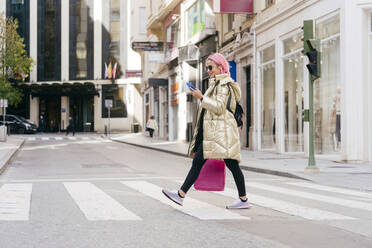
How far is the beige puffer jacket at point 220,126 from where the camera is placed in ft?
20.6

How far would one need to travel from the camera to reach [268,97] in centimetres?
2105

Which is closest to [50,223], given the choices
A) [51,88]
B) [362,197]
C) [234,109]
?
[234,109]

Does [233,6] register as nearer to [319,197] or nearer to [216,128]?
[319,197]

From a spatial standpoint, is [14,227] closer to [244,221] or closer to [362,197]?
[244,221]

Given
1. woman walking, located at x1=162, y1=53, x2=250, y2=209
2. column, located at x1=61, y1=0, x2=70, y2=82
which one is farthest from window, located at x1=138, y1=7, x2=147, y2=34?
woman walking, located at x1=162, y1=53, x2=250, y2=209

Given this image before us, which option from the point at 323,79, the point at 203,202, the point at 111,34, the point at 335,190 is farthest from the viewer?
the point at 111,34

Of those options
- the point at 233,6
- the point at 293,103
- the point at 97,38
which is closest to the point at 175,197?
the point at 293,103

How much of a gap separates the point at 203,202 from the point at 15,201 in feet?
8.42

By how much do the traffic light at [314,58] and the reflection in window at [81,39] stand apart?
4699 cm

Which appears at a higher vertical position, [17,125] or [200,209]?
[17,125]

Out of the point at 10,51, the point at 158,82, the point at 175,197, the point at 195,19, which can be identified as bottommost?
the point at 175,197

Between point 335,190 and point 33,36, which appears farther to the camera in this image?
point 33,36

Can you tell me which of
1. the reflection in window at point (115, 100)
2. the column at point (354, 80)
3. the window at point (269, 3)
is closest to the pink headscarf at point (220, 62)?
the column at point (354, 80)

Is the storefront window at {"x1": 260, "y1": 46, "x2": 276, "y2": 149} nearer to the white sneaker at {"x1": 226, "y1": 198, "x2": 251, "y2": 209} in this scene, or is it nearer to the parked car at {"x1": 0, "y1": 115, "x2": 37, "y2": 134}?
the white sneaker at {"x1": 226, "y1": 198, "x2": 251, "y2": 209}
